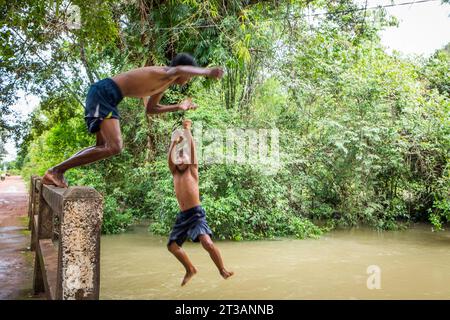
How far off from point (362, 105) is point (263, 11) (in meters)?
3.39

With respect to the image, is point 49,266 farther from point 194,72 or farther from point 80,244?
point 194,72

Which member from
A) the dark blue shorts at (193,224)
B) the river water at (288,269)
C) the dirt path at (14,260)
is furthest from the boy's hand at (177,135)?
the river water at (288,269)

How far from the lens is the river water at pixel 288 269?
5.89 metres

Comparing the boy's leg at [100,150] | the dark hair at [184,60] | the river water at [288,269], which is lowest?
the river water at [288,269]

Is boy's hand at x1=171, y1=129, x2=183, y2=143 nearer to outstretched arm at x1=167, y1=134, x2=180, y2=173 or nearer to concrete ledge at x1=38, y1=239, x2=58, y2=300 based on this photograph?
outstretched arm at x1=167, y1=134, x2=180, y2=173

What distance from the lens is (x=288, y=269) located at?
7.32 m

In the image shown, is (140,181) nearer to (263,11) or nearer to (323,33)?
(263,11)

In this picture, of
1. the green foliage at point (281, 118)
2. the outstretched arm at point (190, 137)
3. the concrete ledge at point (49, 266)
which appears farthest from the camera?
the green foliage at point (281, 118)

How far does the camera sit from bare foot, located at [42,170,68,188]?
10.6ft

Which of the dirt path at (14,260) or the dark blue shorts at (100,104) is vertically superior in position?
the dark blue shorts at (100,104)

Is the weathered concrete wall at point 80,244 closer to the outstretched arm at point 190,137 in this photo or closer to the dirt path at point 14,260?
the outstretched arm at point 190,137

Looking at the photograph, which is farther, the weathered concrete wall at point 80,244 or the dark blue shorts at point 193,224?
the dark blue shorts at point 193,224

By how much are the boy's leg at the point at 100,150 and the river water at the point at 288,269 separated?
8.77 ft
